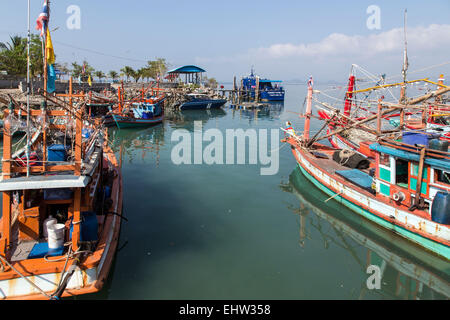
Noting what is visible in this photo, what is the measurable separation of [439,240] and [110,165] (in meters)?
13.2

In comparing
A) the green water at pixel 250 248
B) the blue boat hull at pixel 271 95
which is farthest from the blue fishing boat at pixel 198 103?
the green water at pixel 250 248

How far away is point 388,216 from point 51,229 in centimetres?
1075

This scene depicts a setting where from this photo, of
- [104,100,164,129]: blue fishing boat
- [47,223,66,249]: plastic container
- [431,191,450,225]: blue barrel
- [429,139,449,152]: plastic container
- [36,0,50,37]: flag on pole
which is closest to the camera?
[47,223,66,249]: plastic container

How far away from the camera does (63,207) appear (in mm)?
8469

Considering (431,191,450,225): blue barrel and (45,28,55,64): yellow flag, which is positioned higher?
Result: (45,28,55,64): yellow flag

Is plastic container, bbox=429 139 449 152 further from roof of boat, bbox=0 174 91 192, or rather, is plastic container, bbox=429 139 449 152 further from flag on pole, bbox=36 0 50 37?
flag on pole, bbox=36 0 50 37

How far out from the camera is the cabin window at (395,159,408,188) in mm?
11547

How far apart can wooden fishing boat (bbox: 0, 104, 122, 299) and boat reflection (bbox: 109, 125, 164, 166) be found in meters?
10.8

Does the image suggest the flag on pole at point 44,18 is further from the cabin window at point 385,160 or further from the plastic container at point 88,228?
the cabin window at point 385,160

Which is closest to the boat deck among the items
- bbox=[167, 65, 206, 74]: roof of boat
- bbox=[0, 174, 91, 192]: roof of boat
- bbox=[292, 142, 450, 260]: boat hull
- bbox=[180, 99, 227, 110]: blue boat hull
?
bbox=[292, 142, 450, 260]: boat hull

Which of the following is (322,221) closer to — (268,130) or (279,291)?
(279,291)

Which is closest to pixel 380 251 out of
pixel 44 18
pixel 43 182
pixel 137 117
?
pixel 43 182

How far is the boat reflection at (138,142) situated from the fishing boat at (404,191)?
12.1 meters
